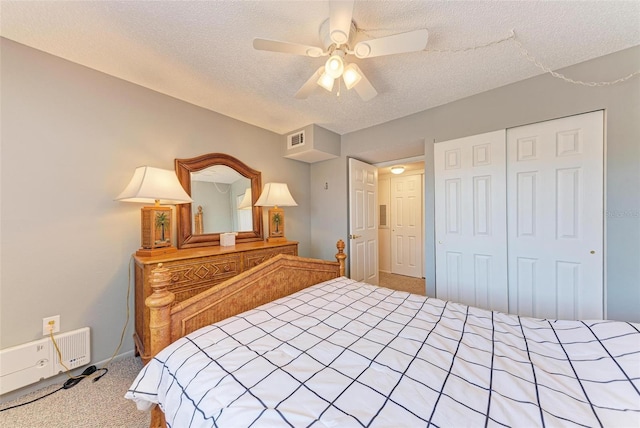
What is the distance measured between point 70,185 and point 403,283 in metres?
4.26

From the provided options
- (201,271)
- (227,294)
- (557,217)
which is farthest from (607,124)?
(201,271)

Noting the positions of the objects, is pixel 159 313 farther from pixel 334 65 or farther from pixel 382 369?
pixel 334 65

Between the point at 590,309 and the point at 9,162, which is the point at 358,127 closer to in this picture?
the point at 590,309

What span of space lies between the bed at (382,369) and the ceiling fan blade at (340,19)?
1504 mm

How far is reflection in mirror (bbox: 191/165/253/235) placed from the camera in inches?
94.4

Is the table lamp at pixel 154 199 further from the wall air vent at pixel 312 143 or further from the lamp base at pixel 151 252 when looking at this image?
the wall air vent at pixel 312 143

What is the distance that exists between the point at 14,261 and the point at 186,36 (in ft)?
6.17

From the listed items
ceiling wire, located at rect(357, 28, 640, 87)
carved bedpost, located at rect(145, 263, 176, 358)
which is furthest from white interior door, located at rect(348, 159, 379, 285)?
carved bedpost, located at rect(145, 263, 176, 358)

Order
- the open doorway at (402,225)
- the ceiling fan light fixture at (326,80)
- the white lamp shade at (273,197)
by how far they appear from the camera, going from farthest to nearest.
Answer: the open doorway at (402,225)
the white lamp shade at (273,197)
the ceiling fan light fixture at (326,80)

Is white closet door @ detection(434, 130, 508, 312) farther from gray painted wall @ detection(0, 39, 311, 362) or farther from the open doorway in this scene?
gray painted wall @ detection(0, 39, 311, 362)

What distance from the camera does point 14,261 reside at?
1.53 meters

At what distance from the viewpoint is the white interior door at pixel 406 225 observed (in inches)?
168

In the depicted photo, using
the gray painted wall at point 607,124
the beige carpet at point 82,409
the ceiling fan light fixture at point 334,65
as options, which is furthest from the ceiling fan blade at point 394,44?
the beige carpet at point 82,409

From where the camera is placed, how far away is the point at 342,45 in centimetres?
139
